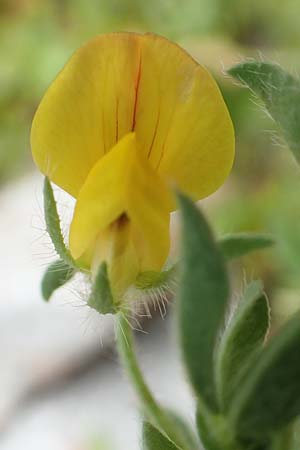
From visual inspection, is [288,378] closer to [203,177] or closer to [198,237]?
[198,237]

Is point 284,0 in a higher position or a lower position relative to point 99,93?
lower

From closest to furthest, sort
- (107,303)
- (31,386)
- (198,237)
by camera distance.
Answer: (198,237), (107,303), (31,386)

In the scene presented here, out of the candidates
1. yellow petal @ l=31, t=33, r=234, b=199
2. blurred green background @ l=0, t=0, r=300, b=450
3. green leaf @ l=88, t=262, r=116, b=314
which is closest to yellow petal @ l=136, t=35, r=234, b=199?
yellow petal @ l=31, t=33, r=234, b=199

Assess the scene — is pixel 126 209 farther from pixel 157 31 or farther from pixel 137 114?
pixel 157 31

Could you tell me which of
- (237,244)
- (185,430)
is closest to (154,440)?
(185,430)

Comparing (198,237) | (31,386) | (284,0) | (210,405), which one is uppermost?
(198,237)

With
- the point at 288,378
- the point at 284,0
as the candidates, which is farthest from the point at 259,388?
the point at 284,0
